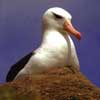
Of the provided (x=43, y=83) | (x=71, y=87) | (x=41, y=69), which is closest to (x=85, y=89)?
(x=71, y=87)

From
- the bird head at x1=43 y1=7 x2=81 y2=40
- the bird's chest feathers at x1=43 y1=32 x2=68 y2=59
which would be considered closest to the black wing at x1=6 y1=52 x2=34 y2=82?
the bird's chest feathers at x1=43 y1=32 x2=68 y2=59

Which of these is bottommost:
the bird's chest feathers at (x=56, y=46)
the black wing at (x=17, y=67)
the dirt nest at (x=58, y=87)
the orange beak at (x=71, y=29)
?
the dirt nest at (x=58, y=87)

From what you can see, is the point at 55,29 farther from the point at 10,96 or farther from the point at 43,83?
the point at 10,96

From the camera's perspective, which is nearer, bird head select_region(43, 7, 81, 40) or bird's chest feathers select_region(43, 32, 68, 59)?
bird's chest feathers select_region(43, 32, 68, 59)

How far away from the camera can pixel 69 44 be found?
11.8ft

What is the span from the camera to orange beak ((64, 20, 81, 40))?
3645 millimetres

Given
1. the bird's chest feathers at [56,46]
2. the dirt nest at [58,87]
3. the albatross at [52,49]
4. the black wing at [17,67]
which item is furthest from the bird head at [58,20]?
the dirt nest at [58,87]

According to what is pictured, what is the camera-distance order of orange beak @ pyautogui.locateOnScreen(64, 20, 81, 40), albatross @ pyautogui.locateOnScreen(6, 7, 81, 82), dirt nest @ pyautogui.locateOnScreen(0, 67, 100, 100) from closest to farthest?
dirt nest @ pyautogui.locateOnScreen(0, 67, 100, 100) → albatross @ pyautogui.locateOnScreen(6, 7, 81, 82) → orange beak @ pyautogui.locateOnScreen(64, 20, 81, 40)

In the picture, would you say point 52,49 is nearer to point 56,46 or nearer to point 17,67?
point 56,46

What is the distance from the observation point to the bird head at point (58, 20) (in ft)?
12.3

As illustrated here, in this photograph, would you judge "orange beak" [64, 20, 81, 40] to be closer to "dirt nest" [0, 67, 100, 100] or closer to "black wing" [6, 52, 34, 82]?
"black wing" [6, 52, 34, 82]

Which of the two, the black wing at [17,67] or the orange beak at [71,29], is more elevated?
the orange beak at [71,29]

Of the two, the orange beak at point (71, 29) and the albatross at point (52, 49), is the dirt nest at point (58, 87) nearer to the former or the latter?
the albatross at point (52, 49)

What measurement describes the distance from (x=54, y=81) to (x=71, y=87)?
0.16 metres
